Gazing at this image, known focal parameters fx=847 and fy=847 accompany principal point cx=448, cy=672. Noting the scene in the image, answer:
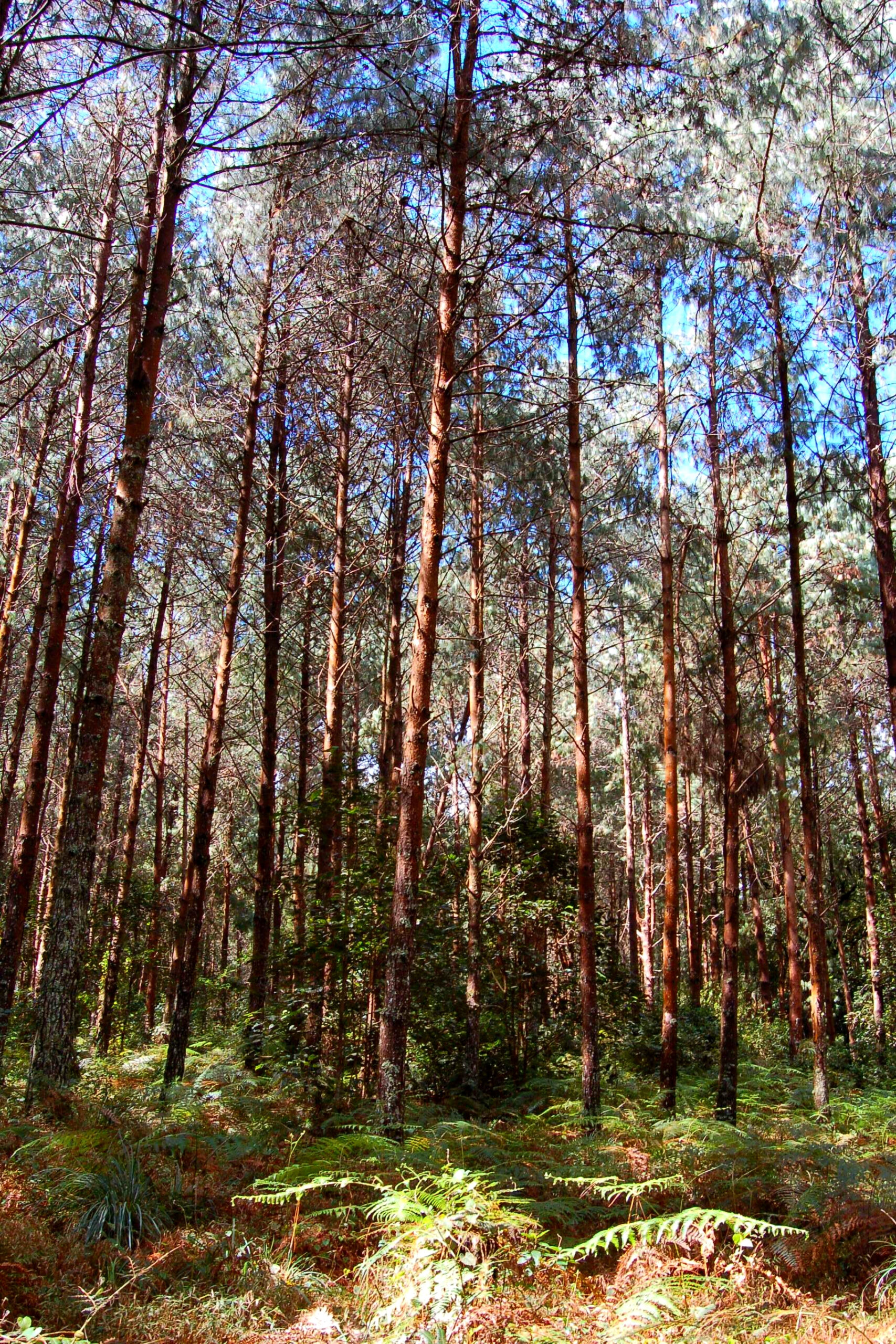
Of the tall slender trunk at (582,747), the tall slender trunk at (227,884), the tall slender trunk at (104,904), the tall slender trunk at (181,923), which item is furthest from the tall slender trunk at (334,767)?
the tall slender trunk at (227,884)

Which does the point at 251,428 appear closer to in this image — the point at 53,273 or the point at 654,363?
the point at 53,273

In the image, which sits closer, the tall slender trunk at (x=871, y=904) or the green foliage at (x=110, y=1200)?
the green foliage at (x=110, y=1200)

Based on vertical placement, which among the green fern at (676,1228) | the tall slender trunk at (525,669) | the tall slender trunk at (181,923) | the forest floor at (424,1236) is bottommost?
the forest floor at (424,1236)

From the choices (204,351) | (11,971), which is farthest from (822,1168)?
(204,351)

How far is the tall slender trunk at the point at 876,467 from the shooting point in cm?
946

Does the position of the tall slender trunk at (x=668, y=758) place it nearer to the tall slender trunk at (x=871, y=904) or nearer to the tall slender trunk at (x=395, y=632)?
the tall slender trunk at (x=395, y=632)

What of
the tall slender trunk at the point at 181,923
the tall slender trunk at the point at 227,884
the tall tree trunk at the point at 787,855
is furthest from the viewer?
the tall slender trunk at the point at 227,884

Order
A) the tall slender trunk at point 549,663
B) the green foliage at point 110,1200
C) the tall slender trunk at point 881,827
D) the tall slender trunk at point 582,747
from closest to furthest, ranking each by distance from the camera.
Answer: the green foliage at point 110,1200, the tall slender trunk at point 582,747, the tall slender trunk at point 549,663, the tall slender trunk at point 881,827

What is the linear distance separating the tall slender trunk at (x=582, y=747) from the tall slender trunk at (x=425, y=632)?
1.77 metres

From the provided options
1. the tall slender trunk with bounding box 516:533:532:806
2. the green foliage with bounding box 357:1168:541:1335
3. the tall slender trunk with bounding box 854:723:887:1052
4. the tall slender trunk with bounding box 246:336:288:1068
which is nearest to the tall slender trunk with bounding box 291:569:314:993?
the tall slender trunk with bounding box 246:336:288:1068

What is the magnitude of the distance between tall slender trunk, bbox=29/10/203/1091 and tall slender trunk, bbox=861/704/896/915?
673 inches

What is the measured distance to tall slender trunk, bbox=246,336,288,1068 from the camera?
34.4 ft

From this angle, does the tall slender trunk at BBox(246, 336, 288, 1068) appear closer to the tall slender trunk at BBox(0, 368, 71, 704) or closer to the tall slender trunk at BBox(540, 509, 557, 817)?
the tall slender trunk at BBox(0, 368, 71, 704)

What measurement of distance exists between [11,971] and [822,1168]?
29.0 feet
